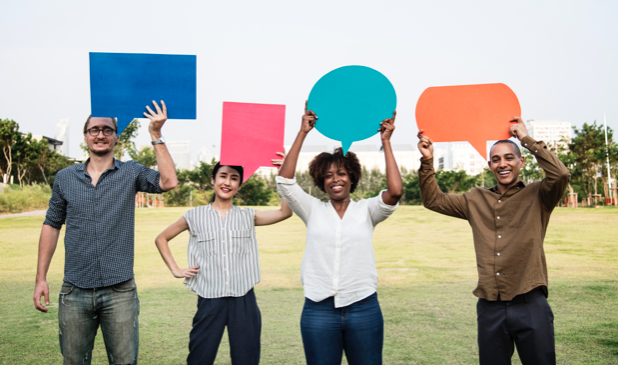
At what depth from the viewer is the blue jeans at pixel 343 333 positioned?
84.8 inches

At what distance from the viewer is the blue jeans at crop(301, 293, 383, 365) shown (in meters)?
2.15

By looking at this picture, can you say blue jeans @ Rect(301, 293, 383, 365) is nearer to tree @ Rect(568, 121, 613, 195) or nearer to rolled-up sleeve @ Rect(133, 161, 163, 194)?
rolled-up sleeve @ Rect(133, 161, 163, 194)

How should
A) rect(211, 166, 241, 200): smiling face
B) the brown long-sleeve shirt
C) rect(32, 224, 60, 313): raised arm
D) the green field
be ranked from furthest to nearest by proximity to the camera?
the green field, rect(211, 166, 241, 200): smiling face, rect(32, 224, 60, 313): raised arm, the brown long-sleeve shirt

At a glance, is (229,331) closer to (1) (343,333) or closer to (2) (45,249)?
(1) (343,333)

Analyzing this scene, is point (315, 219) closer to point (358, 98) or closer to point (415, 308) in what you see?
point (358, 98)

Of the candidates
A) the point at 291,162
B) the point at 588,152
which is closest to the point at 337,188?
the point at 291,162

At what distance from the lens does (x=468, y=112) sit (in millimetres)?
2592

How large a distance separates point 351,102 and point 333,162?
1.20 feet

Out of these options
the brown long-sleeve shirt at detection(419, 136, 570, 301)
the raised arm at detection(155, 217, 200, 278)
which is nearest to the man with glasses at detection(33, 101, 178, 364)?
the raised arm at detection(155, 217, 200, 278)

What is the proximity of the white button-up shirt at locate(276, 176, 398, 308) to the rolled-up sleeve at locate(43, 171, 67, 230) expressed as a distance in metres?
1.21

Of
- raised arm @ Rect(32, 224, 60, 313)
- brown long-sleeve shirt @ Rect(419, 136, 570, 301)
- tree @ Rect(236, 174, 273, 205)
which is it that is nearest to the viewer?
brown long-sleeve shirt @ Rect(419, 136, 570, 301)

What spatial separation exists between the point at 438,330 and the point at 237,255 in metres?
2.75

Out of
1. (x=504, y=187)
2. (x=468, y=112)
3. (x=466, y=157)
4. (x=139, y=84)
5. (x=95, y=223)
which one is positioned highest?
(x=466, y=157)

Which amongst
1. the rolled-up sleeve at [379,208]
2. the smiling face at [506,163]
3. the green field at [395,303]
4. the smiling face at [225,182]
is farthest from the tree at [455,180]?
the rolled-up sleeve at [379,208]
